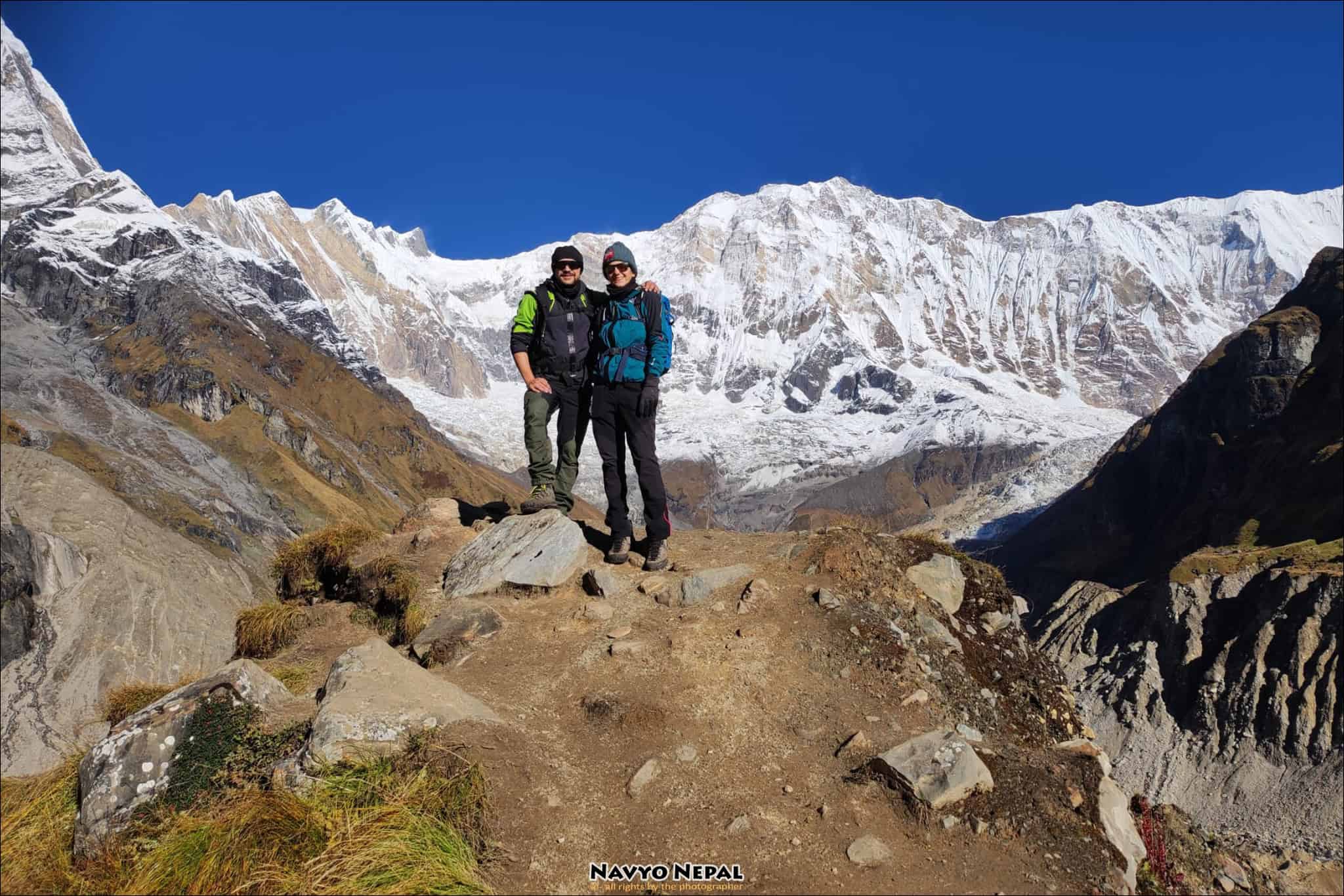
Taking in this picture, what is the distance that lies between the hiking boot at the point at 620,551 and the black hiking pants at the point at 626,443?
1.18 feet

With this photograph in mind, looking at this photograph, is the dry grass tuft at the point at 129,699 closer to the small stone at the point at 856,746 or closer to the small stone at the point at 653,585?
the small stone at the point at 653,585

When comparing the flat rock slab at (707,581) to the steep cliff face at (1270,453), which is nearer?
the flat rock slab at (707,581)

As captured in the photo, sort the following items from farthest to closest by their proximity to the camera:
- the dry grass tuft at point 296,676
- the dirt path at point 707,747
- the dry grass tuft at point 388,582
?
1. the dry grass tuft at point 388,582
2. the dry grass tuft at point 296,676
3. the dirt path at point 707,747

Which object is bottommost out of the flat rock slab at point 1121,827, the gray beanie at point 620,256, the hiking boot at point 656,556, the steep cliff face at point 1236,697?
the steep cliff face at point 1236,697

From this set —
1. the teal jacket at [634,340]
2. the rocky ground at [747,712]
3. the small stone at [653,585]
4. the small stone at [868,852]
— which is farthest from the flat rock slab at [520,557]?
the small stone at [868,852]

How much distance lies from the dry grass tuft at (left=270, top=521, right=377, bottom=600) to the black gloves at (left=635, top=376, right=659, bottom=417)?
5664 millimetres

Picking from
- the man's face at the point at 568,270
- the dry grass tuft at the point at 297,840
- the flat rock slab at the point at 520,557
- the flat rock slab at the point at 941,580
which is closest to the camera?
the dry grass tuft at the point at 297,840

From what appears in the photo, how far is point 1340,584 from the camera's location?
82875 mm

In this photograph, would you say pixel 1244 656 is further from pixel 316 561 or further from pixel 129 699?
pixel 129 699

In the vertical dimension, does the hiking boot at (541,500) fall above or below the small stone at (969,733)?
above

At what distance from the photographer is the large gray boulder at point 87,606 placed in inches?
3076

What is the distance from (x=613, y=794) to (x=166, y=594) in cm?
10694

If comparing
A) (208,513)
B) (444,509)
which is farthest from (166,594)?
(444,509)

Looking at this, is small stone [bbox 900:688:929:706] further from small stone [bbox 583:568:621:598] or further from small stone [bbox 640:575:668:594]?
small stone [bbox 583:568:621:598]
